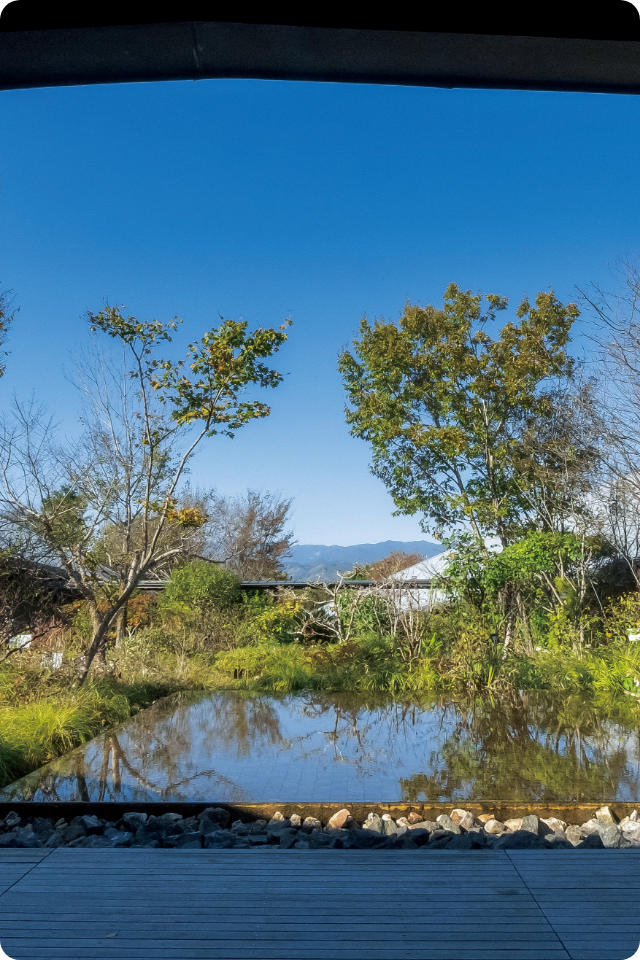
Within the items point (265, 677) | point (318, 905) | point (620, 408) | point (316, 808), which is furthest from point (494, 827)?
point (620, 408)

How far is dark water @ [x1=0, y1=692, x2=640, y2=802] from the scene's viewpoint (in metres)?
3.79

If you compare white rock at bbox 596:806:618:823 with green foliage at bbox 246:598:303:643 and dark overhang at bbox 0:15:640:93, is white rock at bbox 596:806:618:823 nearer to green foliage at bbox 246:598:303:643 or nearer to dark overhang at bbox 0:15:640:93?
dark overhang at bbox 0:15:640:93

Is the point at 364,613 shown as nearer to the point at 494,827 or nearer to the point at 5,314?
the point at 5,314

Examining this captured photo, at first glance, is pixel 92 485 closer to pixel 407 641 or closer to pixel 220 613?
pixel 220 613

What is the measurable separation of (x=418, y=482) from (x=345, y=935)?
28.5ft

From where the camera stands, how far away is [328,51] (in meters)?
1.06

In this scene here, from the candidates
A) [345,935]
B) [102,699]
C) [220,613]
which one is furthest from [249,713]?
[345,935]

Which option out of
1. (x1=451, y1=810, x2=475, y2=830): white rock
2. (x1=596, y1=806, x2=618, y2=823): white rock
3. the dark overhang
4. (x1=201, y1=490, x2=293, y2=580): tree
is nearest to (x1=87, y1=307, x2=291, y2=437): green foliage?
(x1=451, y1=810, x2=475, y2=830): white rock

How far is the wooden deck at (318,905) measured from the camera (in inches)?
60.6

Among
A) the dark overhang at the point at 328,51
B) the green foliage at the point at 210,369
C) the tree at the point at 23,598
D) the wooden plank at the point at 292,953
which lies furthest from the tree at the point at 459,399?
the dark overhang at the point at 328,51

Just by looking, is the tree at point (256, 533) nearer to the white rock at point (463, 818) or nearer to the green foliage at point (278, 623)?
the green foliage at point (278, 623)

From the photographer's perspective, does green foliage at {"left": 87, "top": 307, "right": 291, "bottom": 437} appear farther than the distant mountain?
No

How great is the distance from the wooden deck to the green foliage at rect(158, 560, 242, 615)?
6.95 m

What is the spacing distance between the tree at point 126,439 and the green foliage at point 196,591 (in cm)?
240
